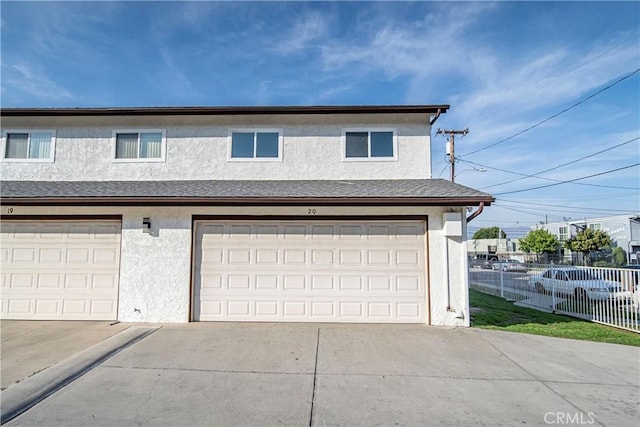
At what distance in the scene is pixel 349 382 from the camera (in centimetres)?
484

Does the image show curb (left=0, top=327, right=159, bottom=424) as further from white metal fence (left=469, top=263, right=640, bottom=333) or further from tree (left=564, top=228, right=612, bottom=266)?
tree (left=564, top=228, right=612, bottom=266)

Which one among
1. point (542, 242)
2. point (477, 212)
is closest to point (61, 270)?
point (477, 212)

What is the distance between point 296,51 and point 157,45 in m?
4.45

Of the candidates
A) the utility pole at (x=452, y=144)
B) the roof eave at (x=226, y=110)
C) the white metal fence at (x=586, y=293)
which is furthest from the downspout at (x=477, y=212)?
the utility pole at (x=452, y=144)

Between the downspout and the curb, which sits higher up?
the downspout

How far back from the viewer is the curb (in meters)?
4.09

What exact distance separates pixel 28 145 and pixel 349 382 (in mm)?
11342

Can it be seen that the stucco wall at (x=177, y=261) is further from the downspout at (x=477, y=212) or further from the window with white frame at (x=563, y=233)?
the window with white frame at (x=563, y=233)

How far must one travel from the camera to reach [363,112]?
9508 millimetres

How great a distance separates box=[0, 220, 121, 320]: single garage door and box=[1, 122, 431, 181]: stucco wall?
1.86 meters

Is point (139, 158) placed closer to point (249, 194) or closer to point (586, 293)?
point (249, 194)

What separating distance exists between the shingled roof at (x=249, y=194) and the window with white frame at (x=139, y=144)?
1113mm

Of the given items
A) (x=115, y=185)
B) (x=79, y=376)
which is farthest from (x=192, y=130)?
(x=79, y=376)

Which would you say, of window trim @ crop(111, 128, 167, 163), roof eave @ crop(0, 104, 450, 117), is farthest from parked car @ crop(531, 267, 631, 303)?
window trim @ crop(111, 128, 167, 163)
